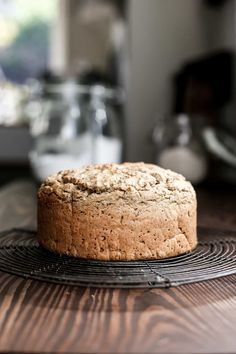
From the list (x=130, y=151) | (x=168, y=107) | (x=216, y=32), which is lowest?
(x=130, y=151)

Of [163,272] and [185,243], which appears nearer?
[163,272]

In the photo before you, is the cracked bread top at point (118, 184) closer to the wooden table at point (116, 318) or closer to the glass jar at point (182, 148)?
the wooden table at point (116, 318)

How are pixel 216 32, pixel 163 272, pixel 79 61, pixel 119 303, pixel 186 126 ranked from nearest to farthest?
pixel 119 303, pixel 163 272, pixel 186 126, pixel 216 32, pixel 79 61

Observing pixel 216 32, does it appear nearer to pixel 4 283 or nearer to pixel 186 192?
pixel 186 192

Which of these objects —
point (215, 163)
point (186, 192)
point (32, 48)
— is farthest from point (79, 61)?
point (186, 192)

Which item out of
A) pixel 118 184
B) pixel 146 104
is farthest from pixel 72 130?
pixel 118 184

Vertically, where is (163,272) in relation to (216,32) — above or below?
below
